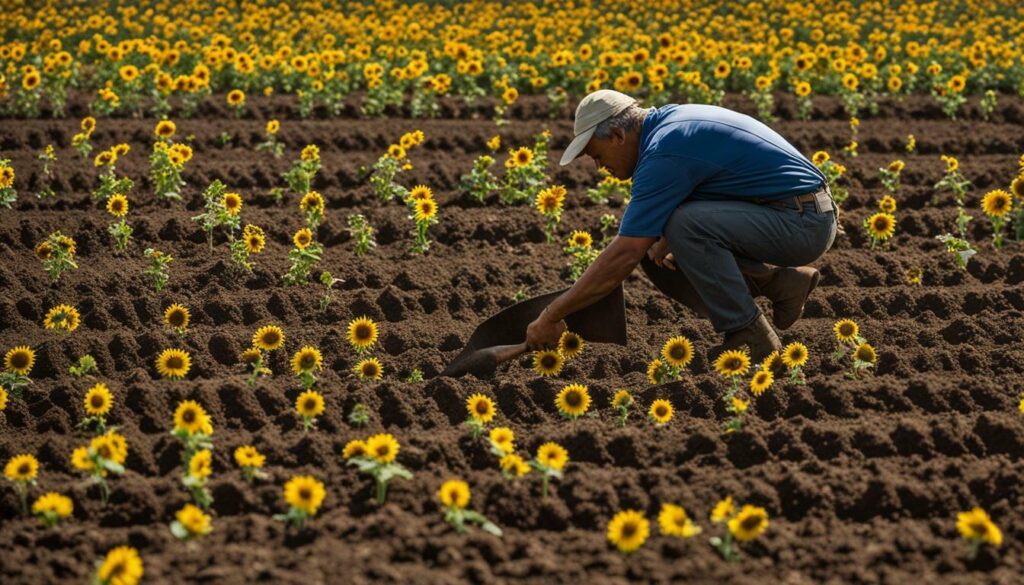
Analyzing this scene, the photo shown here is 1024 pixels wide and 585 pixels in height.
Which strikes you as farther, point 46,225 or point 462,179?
point 462,179

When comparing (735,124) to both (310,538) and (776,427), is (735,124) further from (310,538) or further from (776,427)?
(310,538)

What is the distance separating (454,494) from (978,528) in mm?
1620

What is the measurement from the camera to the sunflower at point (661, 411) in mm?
4824

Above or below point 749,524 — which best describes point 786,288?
above

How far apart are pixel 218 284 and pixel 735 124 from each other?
280 cm

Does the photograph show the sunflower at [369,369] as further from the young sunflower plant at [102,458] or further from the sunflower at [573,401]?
the young sunflower plant at [102,458]

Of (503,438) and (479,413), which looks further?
(479,413)

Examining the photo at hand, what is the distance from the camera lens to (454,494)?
4.13m

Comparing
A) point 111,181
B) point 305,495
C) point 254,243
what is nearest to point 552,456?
point 305,495

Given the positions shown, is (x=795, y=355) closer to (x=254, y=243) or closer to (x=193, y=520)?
(x=193, y=520)

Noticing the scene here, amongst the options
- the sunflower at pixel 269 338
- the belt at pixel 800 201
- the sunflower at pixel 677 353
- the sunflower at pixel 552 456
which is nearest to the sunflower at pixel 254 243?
the sunflower at pixel 269 338

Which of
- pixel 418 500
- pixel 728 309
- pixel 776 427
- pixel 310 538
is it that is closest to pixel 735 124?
pixel 728 309

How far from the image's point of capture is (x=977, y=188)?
26.7 feet

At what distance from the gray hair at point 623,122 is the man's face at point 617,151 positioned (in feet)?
0.06
